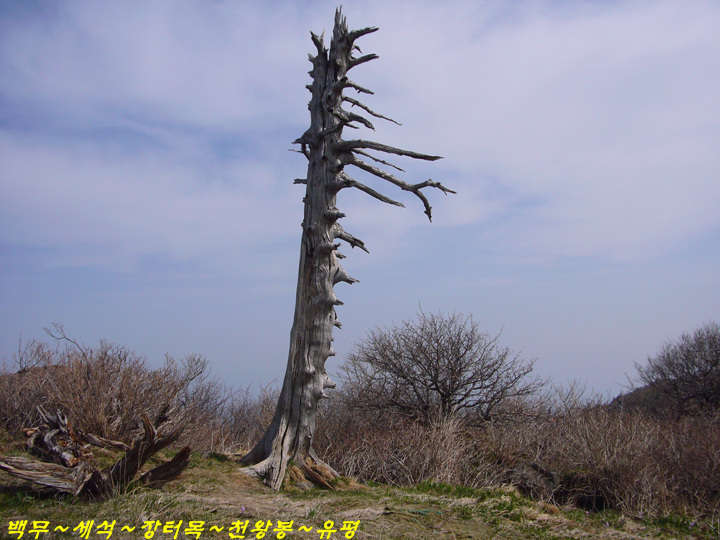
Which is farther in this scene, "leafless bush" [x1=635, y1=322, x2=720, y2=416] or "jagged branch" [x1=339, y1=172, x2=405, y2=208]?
"leafless bush" [x1=635, y1=322, x2=720, y2=416]

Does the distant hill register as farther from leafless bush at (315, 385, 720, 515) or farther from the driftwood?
the driftwood

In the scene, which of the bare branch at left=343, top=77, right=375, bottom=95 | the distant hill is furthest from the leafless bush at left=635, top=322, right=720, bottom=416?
the bare branch at left=343, top=77, right=375, bottom=95

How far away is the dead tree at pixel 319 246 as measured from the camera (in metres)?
8.03

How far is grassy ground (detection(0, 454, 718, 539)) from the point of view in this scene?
16.2 ft

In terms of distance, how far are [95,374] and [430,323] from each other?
9528 mm

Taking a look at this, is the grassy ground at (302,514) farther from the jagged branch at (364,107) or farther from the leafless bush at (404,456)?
the jagged branch at (364,107)

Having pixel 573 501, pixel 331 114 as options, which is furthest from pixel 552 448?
pixel 331 114

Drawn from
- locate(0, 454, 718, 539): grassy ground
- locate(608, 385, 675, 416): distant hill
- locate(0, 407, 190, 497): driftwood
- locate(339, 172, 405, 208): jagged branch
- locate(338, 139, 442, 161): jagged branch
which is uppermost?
locate(338, 139, 442, 161): jagged branch

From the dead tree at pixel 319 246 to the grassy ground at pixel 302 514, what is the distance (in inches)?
33.0

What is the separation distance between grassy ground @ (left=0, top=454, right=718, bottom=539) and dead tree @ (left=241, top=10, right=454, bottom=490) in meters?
0.84

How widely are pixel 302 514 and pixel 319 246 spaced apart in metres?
4.05

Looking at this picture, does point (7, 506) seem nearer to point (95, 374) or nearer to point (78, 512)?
point (78, 512)

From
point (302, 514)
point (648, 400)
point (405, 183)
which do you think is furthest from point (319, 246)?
point (648, 400)

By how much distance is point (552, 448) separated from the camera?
444 inches
